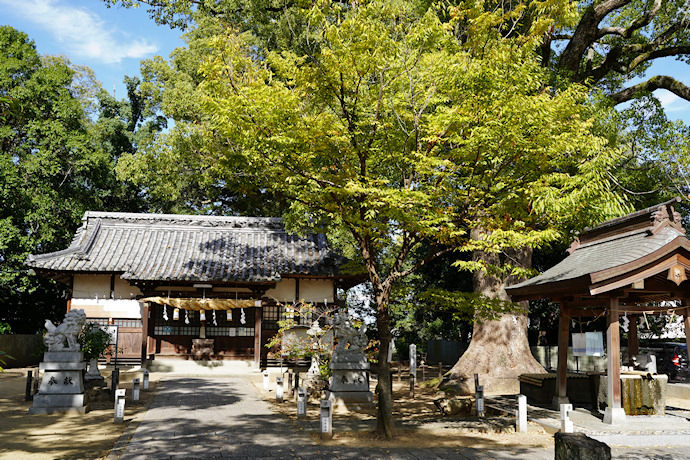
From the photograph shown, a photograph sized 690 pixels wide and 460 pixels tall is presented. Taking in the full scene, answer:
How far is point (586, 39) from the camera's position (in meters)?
18.4

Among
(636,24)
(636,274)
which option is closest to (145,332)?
(636,274)

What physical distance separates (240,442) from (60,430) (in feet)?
13.9

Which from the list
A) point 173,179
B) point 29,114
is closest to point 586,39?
point 173,179

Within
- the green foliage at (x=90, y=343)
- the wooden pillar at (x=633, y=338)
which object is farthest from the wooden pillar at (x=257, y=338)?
the wooden pillar at (x=633, y=338)

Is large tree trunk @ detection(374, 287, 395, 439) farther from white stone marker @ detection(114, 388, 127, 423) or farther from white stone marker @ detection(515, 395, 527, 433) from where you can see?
white stone marker @ detection(114, 388, 127, 423)

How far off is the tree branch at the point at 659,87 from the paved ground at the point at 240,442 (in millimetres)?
13524

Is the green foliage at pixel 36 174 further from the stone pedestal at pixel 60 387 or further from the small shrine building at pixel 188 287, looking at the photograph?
the stone pedestal at pixel 60 387

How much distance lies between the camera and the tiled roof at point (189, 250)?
75.4ft

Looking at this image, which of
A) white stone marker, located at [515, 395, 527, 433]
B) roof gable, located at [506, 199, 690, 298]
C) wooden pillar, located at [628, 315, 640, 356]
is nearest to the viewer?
roof gable, located at [506, 199, 690, 298]

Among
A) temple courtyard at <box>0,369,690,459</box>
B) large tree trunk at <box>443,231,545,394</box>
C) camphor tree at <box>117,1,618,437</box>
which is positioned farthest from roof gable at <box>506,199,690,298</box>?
large tree trunk at <box>443,231,545,394</box>

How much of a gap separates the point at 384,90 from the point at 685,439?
907cm

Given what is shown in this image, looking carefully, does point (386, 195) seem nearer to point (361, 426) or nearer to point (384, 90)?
point (384, 90)

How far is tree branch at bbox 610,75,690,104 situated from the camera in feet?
61.4

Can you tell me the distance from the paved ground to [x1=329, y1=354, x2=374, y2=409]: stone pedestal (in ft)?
4.96
